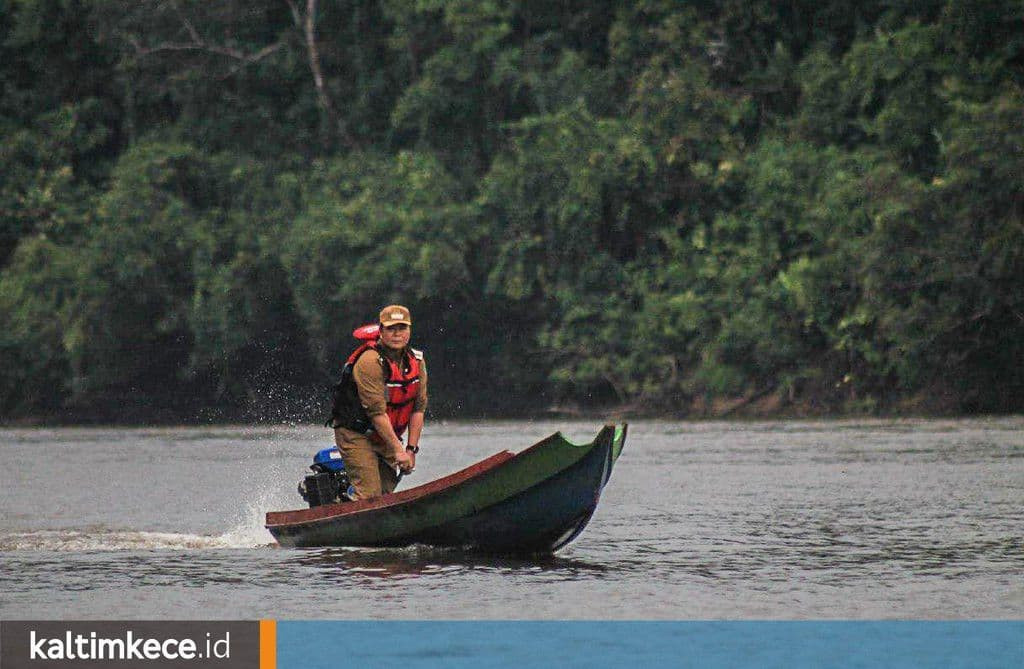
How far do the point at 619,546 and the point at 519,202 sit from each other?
29731 mm

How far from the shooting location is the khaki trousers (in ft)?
53.1

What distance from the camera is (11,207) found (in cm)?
5053

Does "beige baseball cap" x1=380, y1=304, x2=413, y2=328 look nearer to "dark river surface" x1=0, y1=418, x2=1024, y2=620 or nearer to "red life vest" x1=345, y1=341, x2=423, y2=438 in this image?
"red life vest" x1=345, y1=341, x2=423, y2=438

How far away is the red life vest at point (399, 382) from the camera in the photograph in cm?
1584

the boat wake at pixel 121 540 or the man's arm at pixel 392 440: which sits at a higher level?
the man's arm at pixel 392 440

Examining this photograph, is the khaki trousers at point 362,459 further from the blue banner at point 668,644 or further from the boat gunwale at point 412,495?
the blue banner at point 668,644

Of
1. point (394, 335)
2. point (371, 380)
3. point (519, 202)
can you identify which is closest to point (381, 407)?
point (371, 380)

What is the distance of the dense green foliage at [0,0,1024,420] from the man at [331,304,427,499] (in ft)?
76.0

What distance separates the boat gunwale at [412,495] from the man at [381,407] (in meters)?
0.28

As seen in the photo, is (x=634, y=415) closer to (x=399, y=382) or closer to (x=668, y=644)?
(x=399, y=382)

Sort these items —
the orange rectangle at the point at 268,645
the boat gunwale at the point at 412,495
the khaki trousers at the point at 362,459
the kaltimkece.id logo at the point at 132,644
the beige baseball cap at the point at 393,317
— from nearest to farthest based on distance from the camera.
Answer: the kaltimkece.id logo at the point at 132,644 < the orange rectangle at the point at 268,645 < the boat gunwale at the point at 412,495 < the beige baseball cap at the point at 393,317 < the khaki trousers at the point at 362,459

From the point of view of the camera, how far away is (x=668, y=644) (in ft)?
37.8

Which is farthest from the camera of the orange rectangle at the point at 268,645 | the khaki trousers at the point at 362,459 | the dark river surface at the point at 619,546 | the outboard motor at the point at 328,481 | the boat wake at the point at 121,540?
the boat wake at the point at 121,540

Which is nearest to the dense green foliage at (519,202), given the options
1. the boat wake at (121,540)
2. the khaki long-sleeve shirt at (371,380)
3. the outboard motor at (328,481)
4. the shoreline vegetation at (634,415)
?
the shoreline vegetation at (634,415)
